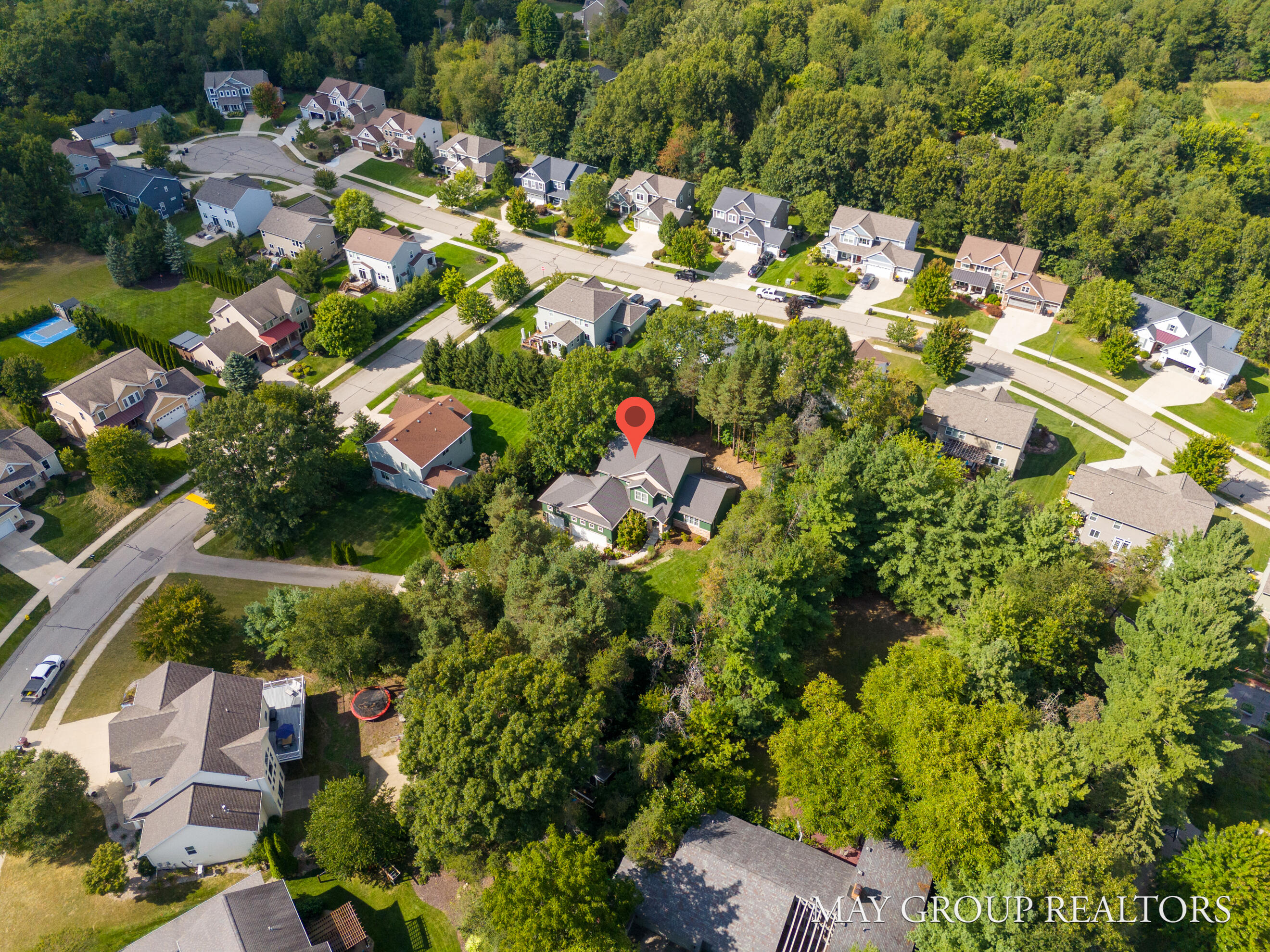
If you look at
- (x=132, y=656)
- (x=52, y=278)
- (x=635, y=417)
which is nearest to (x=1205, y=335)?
(x=635, y=417)

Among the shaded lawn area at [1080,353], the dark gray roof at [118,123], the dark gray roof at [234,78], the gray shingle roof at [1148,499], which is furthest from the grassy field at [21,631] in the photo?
the dark gray roof at [234,78]

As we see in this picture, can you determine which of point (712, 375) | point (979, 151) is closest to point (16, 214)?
point (712, 375)

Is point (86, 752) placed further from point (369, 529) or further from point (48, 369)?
point (48, 369)

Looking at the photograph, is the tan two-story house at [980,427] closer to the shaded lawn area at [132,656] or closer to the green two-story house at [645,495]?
the green two-story house at [645,495]

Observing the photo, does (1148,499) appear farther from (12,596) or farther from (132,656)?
(12,596)

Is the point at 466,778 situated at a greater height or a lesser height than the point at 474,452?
greater

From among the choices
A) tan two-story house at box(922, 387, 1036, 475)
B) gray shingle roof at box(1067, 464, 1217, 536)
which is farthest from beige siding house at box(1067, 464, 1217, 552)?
tan two-story house at box(922, 387, 1036, 475)
